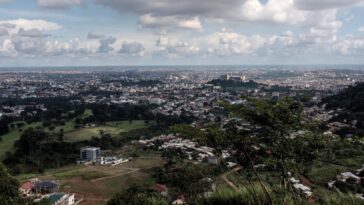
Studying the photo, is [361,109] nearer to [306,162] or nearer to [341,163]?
[341,163]

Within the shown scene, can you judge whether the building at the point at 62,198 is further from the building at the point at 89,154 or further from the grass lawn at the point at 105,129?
the grass lawn at the point at 105,129

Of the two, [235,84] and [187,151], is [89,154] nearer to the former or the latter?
[187,151]

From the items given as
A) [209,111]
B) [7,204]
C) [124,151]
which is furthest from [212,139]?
[209,111]

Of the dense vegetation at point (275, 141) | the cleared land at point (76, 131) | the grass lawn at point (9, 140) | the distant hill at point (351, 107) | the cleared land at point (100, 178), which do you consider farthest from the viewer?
the cleared land at point (76, 131)

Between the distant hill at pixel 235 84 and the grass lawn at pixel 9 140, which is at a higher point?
the distant hill at pixel 235 84

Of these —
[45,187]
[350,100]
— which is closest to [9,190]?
[45,187]

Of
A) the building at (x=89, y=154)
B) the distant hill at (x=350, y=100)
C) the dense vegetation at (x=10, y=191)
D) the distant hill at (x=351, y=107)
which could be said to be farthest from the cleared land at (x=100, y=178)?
the distant hill at (x=350, y=100)

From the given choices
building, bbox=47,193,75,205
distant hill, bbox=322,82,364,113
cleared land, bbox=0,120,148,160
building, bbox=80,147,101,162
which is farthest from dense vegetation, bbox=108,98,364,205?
distant hill, bbox=322,82,364,113
